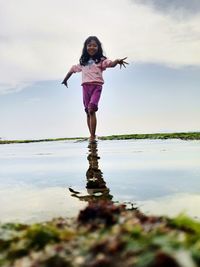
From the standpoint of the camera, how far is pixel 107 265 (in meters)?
1.66

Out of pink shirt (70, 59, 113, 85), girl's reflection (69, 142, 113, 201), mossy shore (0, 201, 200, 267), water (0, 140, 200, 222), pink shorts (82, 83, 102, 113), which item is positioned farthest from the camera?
pink shirt (70, 59, 113, 85)

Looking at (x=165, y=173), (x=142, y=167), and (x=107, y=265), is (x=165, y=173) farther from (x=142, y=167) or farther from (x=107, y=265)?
(x=107, y=265)

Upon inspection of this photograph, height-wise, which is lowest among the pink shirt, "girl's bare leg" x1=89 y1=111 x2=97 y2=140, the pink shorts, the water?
the water

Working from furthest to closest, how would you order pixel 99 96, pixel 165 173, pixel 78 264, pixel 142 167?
1. pixel 99 96
2. pixel 142 167
3. pixel 165 173
4. pixel 78 264

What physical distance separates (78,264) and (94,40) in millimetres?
12596

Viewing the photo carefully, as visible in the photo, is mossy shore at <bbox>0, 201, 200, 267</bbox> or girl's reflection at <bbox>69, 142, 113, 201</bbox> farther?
girl's reflection at <bbox>69, 142, 113, 201</bbox>

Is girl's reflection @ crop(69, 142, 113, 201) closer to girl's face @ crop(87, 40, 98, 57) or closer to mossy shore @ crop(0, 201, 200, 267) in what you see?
mossy shore @ crop(0, 201, 200, 267)

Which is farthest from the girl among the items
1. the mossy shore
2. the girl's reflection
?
the mossy shore

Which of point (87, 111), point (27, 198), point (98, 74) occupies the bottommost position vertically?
point (27, 198)

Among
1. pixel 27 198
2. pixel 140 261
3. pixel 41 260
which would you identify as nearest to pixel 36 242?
pixel 41 260

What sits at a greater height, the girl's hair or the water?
the girl's hair

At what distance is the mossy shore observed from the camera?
1678 millimetres

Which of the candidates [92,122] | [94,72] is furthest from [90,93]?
[92,122]

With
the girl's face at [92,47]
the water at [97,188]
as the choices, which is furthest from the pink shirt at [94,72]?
the water at [97,188]
